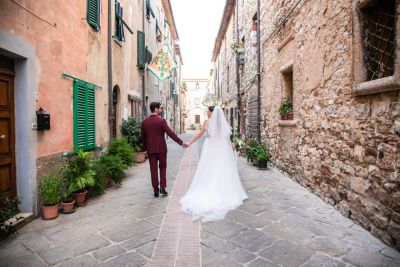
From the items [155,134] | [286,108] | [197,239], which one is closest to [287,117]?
[286,108]

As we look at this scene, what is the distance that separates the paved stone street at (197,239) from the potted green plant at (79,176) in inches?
10.7

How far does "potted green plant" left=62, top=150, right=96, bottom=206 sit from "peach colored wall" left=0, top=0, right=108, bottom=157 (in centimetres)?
37

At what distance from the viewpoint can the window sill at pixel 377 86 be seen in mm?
2933

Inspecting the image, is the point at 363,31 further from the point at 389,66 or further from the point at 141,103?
the point at 141,103

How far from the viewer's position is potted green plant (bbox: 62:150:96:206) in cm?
460

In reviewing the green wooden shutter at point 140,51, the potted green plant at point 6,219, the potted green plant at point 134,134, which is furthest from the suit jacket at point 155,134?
the green wooden shutter at point 140,51

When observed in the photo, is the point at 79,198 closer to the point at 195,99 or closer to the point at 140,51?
the point at 140,51

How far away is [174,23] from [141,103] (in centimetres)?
1319

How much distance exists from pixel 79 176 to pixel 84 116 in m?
1.57

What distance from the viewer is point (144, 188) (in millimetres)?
5871

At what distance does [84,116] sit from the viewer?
5.82 meters

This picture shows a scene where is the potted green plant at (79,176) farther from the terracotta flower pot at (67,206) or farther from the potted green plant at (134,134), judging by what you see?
the potted green plant at (134,134)

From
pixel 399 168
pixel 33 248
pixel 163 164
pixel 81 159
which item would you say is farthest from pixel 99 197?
pixel 399 168

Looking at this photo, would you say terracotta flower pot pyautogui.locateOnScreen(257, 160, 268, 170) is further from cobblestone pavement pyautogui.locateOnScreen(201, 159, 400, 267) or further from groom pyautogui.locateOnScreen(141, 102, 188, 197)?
groom pyautogui.locateOnScreen(141, 102, 188, 197)
